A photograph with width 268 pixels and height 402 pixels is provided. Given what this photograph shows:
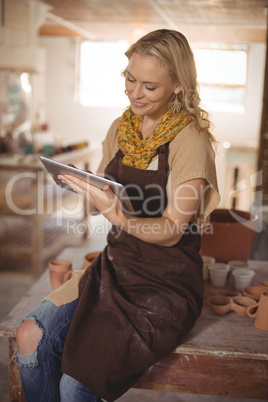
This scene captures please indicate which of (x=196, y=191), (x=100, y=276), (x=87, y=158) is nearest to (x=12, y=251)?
(x=87, y=158)

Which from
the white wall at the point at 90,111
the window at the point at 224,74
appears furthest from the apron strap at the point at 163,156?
the window at the point at 224,74

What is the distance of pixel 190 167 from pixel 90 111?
712cm

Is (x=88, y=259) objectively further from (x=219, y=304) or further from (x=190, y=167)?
(x=190, y=167)

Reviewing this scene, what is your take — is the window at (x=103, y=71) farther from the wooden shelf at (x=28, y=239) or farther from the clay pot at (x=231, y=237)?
the clay pot at (x=231, y=237)

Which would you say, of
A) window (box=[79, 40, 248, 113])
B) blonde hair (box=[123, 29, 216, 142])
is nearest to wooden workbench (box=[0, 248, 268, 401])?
blonde hair (box=[123, 29, 216, 142])

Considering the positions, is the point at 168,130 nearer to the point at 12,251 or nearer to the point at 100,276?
the point at 100,276

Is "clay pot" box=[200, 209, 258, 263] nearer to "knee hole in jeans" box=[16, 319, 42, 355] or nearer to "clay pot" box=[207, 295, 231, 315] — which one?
"clay pot" box=[207, 295, 231, 315]

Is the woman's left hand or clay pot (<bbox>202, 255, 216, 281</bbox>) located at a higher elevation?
the woman's left hand

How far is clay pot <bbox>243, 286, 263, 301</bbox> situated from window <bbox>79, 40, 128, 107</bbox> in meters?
6.72

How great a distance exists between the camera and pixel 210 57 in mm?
7812

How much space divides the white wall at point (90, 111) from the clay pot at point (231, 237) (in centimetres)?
551

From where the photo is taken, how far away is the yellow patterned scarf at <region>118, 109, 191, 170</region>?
5.54 ft

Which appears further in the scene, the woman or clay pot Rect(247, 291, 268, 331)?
clay pot Rect(247, 291, 268, 331)

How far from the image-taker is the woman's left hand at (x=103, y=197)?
1.52 meters
